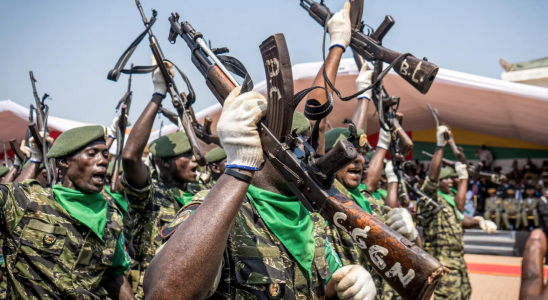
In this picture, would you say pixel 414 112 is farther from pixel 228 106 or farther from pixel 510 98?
pixel 228 106

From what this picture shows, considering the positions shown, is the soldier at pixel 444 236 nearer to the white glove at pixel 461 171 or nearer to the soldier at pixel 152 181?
the white glove at pixel 461 171

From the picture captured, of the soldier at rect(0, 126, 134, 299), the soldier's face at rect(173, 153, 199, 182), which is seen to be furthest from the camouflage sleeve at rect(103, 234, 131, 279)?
the soldier's face at rect(173, 153, 199, 182)

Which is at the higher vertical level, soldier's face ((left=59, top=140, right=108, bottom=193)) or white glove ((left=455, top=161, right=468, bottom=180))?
soldier's face ((left=59, top=140, right=108, bottom=193))

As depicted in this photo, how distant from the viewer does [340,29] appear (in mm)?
3393

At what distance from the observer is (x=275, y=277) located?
192cm

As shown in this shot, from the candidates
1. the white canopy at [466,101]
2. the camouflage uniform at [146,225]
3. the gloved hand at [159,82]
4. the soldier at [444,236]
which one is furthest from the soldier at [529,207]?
the gloved hand at [159,82]

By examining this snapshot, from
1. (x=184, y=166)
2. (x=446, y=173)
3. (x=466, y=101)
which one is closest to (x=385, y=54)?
(x=184, y=166)

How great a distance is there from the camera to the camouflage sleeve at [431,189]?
284 inches

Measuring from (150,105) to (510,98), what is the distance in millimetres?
8711

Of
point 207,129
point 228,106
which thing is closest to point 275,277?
point 228,106

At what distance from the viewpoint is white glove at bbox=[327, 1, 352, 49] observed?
11.0ft

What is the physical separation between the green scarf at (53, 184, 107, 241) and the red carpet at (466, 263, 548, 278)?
10.2 meters

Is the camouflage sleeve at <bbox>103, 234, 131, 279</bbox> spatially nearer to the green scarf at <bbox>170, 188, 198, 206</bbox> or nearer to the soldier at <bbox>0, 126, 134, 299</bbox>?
the soldier at <bbox>0, 126, 134, 299</bbox>

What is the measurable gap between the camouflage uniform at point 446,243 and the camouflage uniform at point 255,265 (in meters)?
5.26
